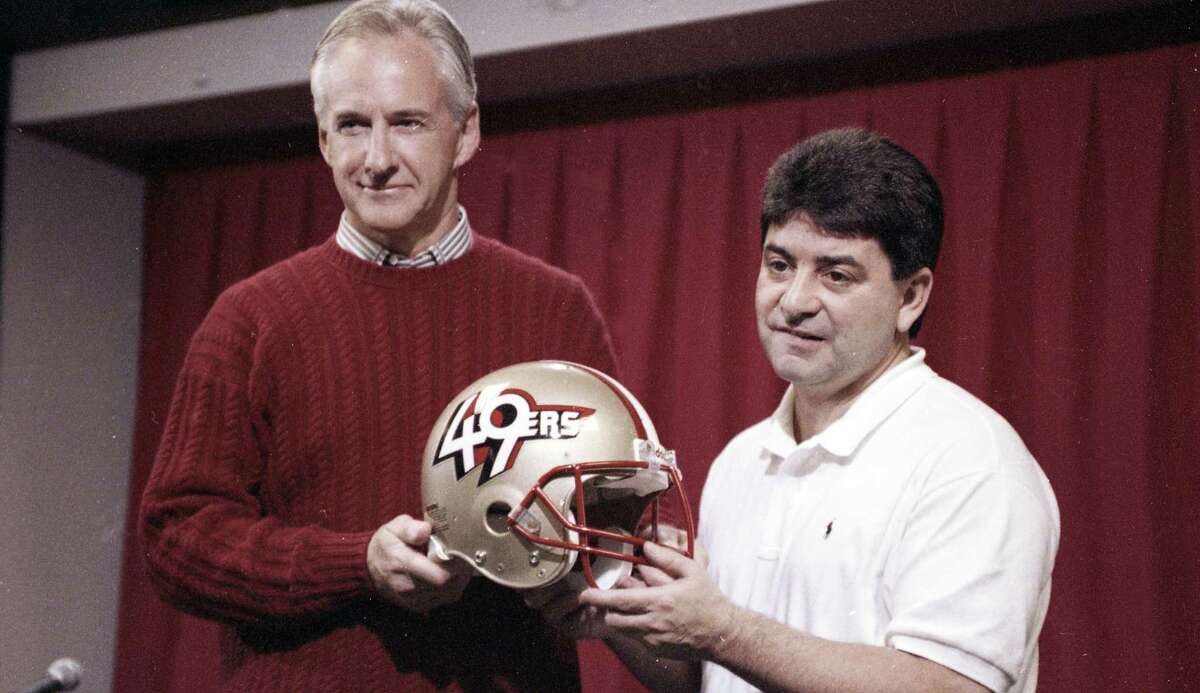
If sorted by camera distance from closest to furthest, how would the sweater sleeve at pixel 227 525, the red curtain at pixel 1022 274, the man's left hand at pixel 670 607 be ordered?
the man's left hand at pixel 670 607 → the sweater sleeve at pixel 227 525 → the red curtain at pixel 1022 274

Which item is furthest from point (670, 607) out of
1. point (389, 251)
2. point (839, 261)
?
point (389, 251)

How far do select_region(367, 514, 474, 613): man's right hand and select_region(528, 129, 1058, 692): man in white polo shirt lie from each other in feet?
0.44

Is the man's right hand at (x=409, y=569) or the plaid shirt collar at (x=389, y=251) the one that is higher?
the plaid shirt collar at (x=389, y=251)

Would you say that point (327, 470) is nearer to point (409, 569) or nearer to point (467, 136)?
point (409, 569)

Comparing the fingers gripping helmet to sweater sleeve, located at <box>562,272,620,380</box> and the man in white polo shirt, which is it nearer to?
the man in white polo shirt

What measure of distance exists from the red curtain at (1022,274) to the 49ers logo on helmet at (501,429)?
6.95 ft

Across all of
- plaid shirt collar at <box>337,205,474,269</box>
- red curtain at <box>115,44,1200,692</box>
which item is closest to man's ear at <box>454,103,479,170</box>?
plaid shirt collar at <box>337,205,474,269</box>

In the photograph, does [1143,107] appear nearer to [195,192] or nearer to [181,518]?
[181,518]

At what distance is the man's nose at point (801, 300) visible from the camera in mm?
1886

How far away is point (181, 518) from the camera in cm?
175

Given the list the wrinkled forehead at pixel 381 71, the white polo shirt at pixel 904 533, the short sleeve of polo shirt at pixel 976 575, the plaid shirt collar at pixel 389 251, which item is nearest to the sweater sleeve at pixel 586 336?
the plaid shirt collar at pixel 389 251

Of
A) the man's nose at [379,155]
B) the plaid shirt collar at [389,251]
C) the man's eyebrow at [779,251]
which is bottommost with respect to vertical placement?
the plaid shirt collar at [389,251]

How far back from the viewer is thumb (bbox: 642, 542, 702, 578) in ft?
5.18

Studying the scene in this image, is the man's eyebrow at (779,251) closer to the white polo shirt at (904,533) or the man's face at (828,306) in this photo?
the man's face at (828,306)
